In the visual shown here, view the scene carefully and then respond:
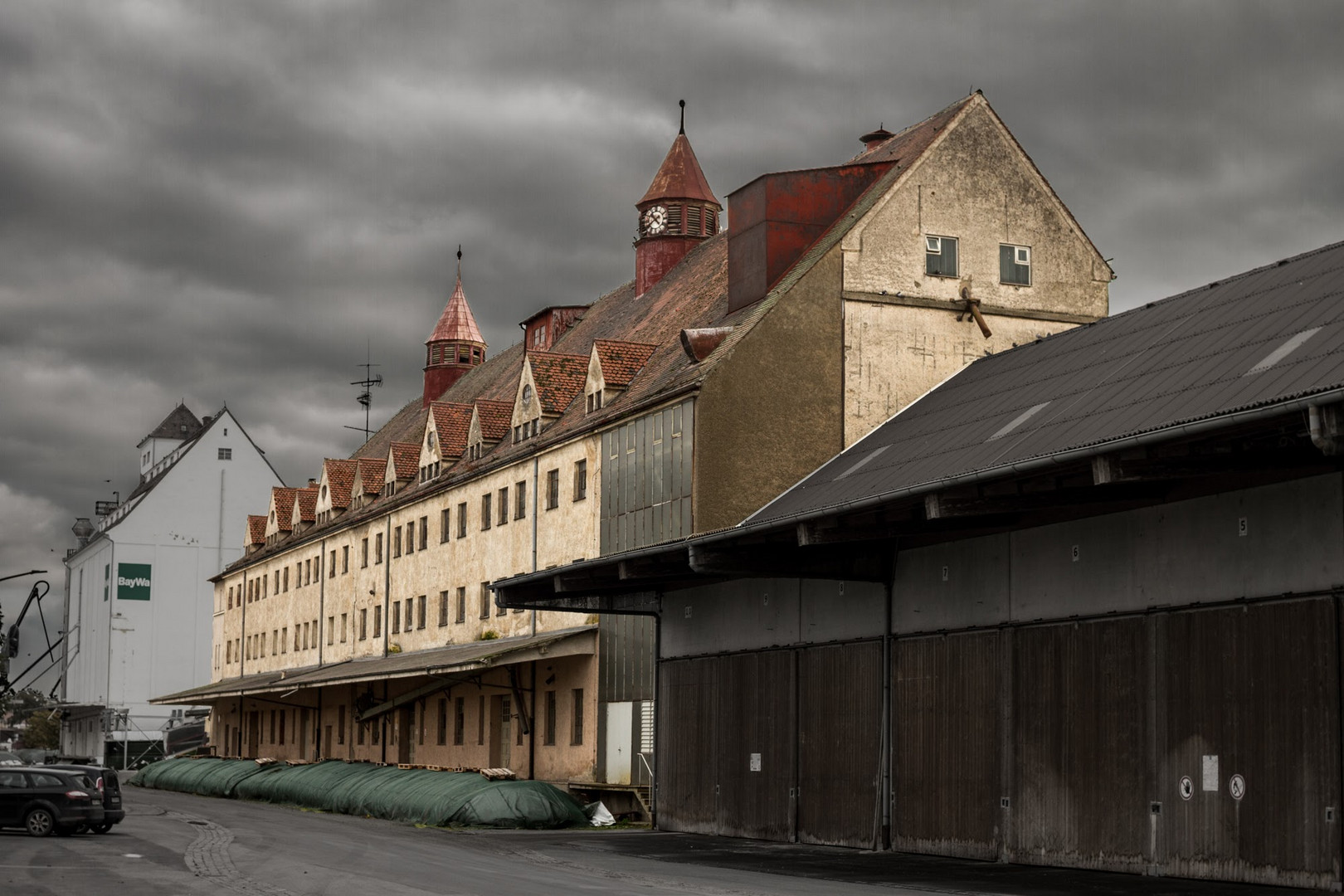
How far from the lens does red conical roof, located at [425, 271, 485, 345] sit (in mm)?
76688

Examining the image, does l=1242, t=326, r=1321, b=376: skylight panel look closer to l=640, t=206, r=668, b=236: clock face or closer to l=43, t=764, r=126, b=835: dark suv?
l=43, t=764, r=126, b=835: dark suv

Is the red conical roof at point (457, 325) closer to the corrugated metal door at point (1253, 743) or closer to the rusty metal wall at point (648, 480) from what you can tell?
the rusty metal wall at point (648, 480)

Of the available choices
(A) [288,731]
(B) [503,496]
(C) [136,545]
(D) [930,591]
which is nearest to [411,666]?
(B) [503,496]

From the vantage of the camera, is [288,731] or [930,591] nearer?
[930,591]

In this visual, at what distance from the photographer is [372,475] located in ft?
210

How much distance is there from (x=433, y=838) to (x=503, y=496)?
1725cm

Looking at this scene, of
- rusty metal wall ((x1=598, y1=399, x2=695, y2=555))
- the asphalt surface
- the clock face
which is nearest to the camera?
the asphalt surface

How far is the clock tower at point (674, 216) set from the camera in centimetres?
5291

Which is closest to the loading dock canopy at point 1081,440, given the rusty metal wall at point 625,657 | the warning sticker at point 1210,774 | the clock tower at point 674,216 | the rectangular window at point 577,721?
the rusty metal wall at point 625,657

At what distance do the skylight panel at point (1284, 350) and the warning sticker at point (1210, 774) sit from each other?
532cm

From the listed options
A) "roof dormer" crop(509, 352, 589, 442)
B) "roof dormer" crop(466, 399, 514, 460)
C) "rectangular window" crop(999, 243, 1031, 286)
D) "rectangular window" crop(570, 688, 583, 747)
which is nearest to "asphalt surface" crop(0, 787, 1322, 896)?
"rectangular window" crop(570, 688, 583, 747)

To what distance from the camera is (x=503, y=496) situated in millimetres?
48375

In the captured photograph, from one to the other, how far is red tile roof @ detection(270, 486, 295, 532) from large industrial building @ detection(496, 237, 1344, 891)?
44.5 meters

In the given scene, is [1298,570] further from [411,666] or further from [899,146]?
[411,666]
